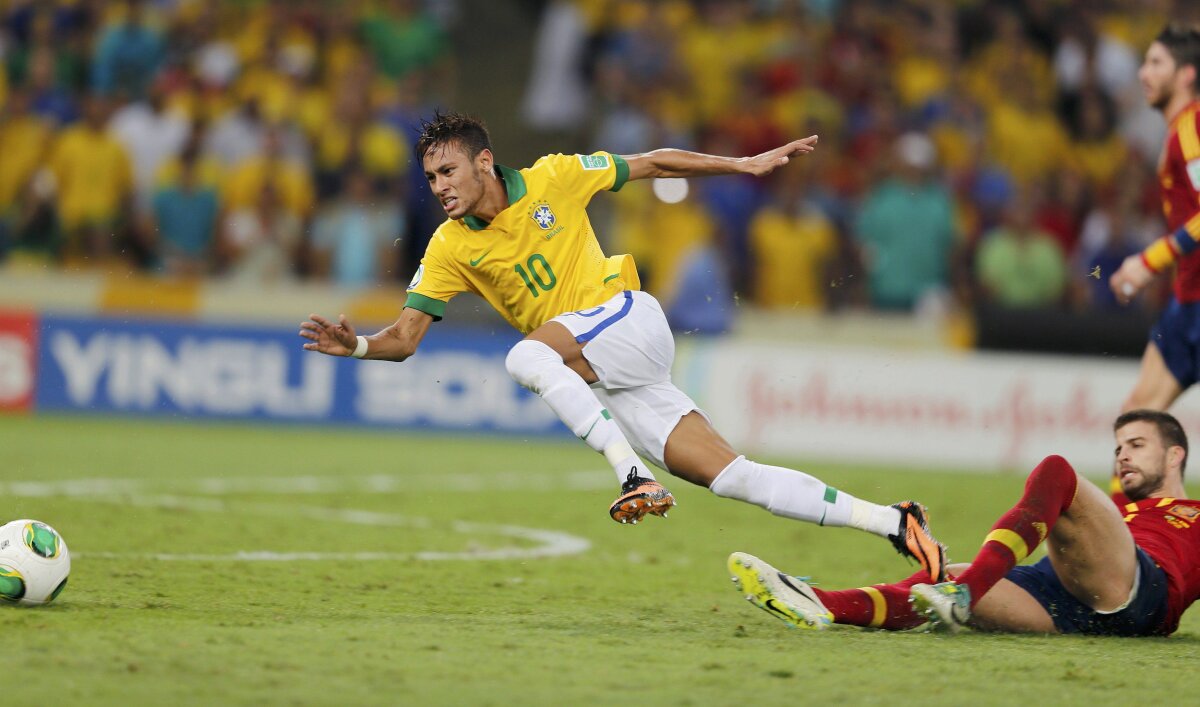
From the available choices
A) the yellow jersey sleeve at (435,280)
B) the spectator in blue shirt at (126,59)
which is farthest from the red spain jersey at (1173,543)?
the spectator in blue shirt at (126,59)

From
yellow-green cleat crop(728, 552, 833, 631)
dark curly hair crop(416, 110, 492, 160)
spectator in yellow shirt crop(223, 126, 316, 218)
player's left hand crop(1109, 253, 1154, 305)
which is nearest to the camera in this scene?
yellow-green cleat crop(728, 552, 833, 631)

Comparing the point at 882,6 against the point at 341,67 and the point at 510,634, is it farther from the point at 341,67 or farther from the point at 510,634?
the point at 510,634

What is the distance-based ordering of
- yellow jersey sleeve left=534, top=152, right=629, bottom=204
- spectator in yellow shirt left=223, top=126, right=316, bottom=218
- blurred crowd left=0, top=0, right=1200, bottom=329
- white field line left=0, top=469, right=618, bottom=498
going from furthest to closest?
blurred crowd left=0, top=0, right=1200, bottom=329 < spectator in yellow shirt left=223, top=126, right=316, bottom=218 < white field line left=0, top=469, right=618, bottom=498 < yellow jersey sleeve left=534, top=152, right=629, bottom=204

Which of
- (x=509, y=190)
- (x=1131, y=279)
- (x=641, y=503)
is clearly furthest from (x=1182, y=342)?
(x=641, y=503)

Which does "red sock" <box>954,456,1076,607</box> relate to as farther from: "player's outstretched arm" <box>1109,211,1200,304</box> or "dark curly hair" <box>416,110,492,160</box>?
"dark curly hair" <box>416,110,492,160</box>

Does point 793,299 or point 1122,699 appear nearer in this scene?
point 1122,699

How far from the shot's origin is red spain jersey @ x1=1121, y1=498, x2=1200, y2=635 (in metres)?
6.04

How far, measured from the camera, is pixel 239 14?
1767cm

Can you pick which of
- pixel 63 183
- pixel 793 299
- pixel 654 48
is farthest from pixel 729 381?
pixel 63 183

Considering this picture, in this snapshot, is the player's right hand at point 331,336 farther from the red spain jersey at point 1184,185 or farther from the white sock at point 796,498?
the red spain jersey at point 1184,185

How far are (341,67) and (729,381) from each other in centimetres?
537

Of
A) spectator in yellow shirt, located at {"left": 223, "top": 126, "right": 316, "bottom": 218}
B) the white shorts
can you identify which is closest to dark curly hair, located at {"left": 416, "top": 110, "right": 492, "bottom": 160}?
the white shorts

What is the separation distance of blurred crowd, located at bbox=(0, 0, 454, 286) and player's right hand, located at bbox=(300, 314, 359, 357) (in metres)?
8.73

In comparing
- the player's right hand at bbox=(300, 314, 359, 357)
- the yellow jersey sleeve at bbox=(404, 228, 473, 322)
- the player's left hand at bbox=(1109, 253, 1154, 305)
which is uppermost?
the player's left hand at bbox=(1109, 253, 1154, 305)
